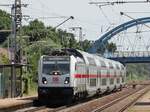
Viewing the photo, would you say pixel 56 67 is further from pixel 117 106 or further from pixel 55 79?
pixel 117 106

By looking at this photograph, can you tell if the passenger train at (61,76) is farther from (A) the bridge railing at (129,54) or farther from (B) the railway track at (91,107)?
(A) the bridge railing at (129,54)

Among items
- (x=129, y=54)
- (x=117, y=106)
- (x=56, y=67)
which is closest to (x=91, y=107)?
(x=117, y=106)

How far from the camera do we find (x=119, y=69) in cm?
6650

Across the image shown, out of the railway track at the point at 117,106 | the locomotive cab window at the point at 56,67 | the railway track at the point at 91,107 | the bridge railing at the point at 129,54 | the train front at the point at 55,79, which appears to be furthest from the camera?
the bridge railing at the point at 129,54

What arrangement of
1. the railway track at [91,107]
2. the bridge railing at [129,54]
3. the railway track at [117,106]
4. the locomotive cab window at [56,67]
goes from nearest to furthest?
1. the railway track at [91,107]
2. the railway track at [117,106]
3. the locomotive cab window at [56,67]
4. the bridge railing at [129,54]

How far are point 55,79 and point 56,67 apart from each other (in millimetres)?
829

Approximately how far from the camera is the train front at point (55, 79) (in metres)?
36.8

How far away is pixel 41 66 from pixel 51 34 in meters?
78.7

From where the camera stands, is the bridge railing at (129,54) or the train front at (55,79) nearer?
the train front at (55,79)

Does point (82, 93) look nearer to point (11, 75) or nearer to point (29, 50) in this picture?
point (11, 75)

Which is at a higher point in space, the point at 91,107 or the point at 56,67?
the point at 56,67

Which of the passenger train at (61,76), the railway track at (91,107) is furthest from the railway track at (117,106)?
the passenger train at (61,76)

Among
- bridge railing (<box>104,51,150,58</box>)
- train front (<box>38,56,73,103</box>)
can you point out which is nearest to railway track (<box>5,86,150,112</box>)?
train front (<box>38,56,73,103</box>)

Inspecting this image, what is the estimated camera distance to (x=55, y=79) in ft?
121
